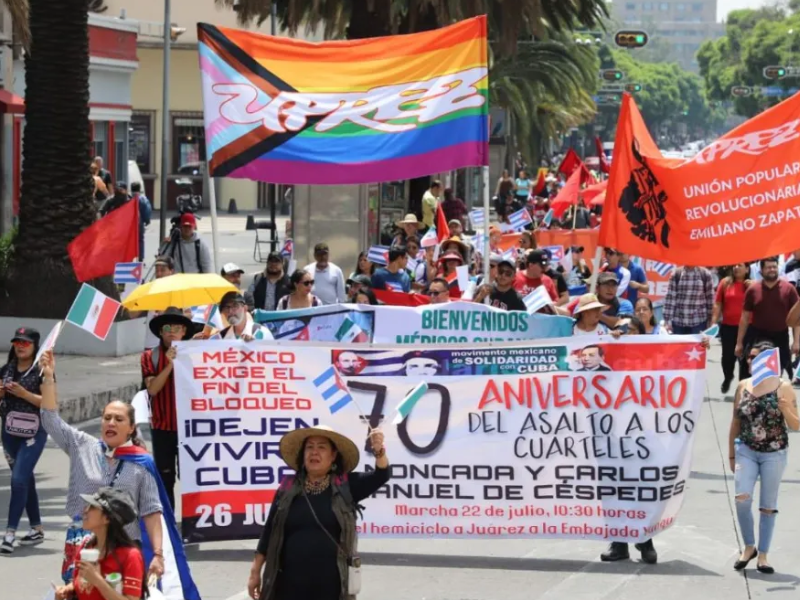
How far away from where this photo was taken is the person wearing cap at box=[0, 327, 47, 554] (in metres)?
10.5

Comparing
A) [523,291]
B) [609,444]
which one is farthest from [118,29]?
[609,444]

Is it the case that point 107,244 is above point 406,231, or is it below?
below

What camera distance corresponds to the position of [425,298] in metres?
16.0

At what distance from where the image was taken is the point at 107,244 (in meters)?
15.9

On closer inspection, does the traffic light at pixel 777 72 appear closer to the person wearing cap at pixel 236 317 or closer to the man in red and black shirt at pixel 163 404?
the person wearing cap at pixel 236 317

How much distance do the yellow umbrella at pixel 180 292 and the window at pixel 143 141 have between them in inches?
1690

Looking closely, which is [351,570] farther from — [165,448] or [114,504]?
[165,448]

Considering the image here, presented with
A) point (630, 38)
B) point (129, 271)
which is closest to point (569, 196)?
point (129, 271)

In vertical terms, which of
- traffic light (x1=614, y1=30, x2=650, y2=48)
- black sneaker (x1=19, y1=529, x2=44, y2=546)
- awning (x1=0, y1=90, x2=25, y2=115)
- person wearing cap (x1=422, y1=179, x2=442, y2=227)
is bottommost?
black sneaker (x1=19, y1=529, x2=44, y2=546)

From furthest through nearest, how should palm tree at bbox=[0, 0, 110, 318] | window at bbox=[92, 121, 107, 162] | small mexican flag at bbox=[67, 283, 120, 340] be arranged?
window at bbox=[92, 121, 107, 162]
palm tree at bbox=[0, 0, 110, 318]
small mexican flag at bbox=[67, 283, 120, 340]

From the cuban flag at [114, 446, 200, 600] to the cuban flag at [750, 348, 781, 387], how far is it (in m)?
4.00

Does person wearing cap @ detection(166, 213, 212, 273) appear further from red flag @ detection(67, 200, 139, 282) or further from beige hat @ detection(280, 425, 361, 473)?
beige hat @ detection(280, 425, 361, 473)

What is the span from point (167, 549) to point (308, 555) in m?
0.85

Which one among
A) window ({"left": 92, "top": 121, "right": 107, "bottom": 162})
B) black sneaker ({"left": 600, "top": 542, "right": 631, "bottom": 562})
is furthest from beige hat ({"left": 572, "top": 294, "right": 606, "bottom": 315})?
window ({"left": 92, "top": 121, "right": 107, "bottom": 162})
